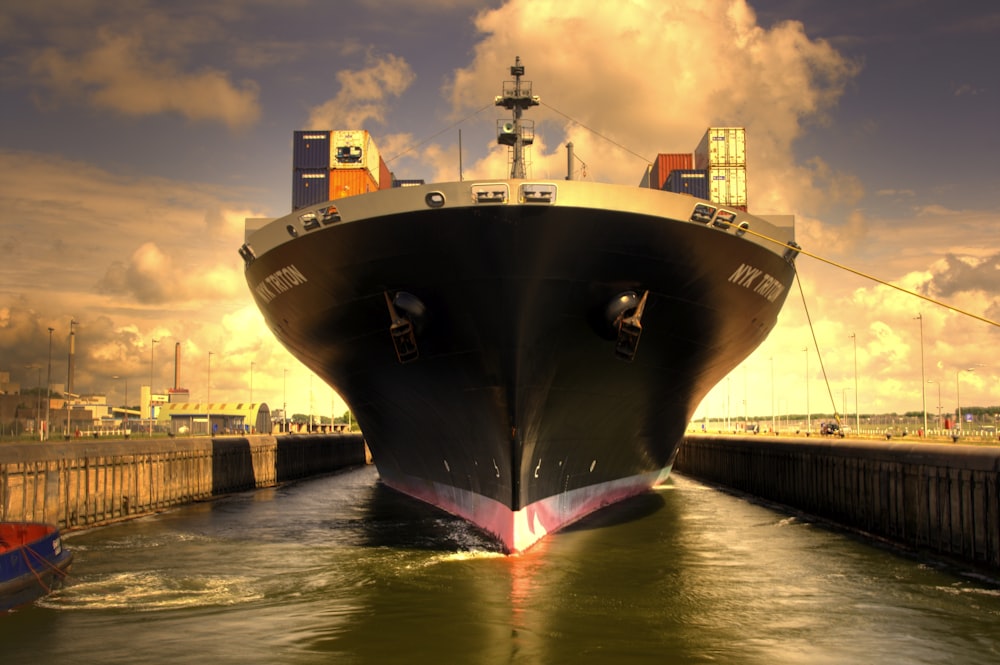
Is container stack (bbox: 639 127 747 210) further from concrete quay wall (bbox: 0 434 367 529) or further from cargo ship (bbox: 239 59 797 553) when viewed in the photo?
concrete quay wall (bbox: 0 434 367 529)

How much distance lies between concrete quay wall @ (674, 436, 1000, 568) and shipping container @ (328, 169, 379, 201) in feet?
58.9

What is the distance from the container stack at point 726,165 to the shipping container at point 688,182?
0.95 ft

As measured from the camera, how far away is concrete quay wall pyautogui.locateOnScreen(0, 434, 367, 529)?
62.3 feet

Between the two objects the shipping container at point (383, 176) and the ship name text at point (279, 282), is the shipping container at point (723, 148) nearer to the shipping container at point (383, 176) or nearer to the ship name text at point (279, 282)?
the shipping container at point (383, 176)

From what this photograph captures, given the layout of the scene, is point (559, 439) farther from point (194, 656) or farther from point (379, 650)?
point (194, 656)

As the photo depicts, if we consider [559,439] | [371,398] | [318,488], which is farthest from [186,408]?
[559,439]

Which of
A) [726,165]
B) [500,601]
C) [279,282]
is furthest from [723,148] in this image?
[500,601]

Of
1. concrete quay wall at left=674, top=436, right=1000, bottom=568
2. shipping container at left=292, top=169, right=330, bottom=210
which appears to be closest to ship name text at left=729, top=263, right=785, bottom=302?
concrete quay wall at left=674, top=436, right=1000, bottom=568

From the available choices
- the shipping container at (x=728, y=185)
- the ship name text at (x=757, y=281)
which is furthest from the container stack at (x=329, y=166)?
the ship name text at (x=757, y=281)

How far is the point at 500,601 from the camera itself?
12422 millimetres

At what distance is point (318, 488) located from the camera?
1463 inches

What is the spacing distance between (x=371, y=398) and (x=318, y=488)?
58.2ft

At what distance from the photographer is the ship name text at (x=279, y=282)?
56.8 feet

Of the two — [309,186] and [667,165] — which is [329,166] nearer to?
[309,186]
